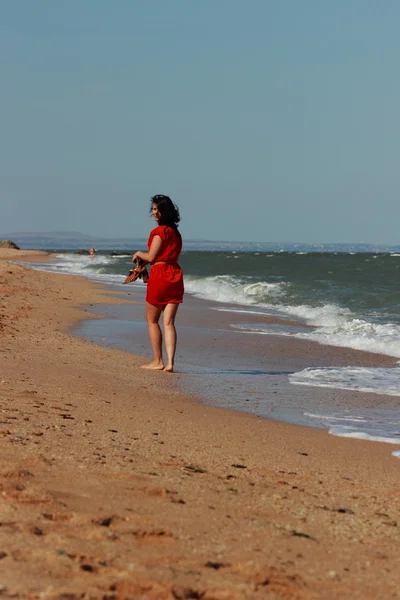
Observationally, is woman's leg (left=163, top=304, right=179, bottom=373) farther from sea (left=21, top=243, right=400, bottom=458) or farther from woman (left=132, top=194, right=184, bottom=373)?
sea (left=21, top=243, right=400, bottom=458)

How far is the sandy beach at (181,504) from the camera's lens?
103 inches

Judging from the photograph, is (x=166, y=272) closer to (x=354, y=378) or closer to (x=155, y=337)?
(x=155, y=337)

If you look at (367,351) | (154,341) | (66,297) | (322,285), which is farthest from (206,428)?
(322,285)

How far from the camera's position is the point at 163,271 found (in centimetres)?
857

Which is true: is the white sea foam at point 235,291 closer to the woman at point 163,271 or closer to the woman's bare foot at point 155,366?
the woman at point 163,271

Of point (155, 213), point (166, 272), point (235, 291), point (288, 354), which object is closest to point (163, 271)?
point (166, 272)

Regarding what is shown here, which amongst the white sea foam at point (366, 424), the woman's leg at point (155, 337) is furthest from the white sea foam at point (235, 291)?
the white sea foam at point (366, 424)

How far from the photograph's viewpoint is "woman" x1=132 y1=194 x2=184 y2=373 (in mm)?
8430

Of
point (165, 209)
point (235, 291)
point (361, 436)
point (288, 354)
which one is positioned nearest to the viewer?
point (361, 436)

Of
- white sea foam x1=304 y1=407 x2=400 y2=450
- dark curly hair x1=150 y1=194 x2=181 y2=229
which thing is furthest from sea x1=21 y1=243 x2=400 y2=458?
dark curly hair x1=150 y1=194 x2=181 y2=229

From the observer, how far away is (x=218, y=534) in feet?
10.1

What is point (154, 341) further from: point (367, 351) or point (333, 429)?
point (367, 351)

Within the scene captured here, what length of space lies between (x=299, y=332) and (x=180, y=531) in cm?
1099

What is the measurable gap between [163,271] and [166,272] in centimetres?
3
